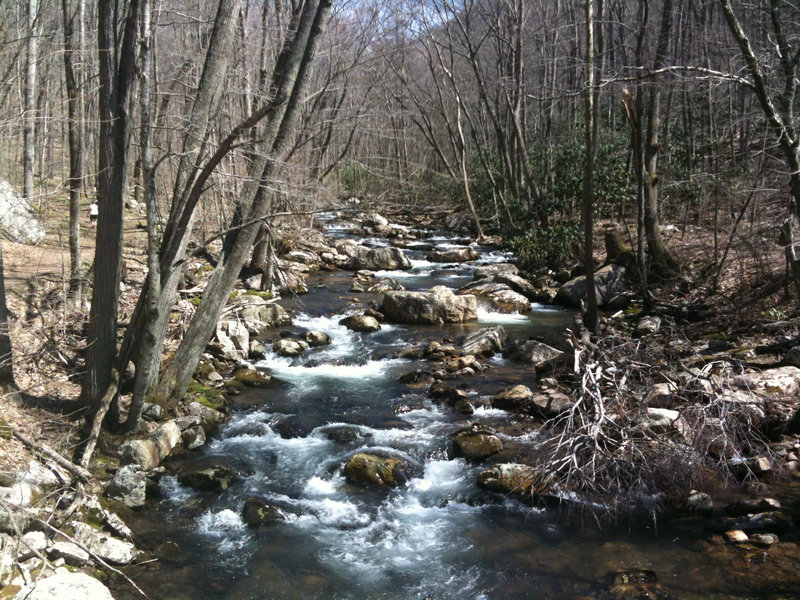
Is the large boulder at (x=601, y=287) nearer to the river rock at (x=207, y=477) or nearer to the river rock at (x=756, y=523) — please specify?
the river rock at (x=756, y=523)

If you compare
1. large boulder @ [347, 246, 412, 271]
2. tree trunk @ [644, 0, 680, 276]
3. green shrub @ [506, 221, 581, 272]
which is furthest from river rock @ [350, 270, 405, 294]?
tree trunk @ [644, 0, 680, 276]

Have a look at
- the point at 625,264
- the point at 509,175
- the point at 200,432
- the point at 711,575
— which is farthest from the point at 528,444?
the point at 509,175

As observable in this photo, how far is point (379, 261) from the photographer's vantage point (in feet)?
59.3

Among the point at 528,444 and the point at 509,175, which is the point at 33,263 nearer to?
the point at 528,444

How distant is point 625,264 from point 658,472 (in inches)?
349

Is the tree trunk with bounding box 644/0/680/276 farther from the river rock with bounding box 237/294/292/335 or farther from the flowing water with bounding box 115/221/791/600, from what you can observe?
the river rock with bounding box 237/294/292/335

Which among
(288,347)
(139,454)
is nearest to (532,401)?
(288,347)

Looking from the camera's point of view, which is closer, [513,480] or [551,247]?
[513,480]

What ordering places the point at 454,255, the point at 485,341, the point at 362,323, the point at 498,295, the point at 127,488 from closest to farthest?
the point at 127,488, the point at 485,341, the point at 362,323, the point at 498,295, the point at 454,255

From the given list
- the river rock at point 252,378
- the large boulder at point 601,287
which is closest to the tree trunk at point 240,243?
the river rock at point 252,378

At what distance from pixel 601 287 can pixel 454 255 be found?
6.50m

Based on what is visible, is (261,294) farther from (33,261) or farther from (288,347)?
(33,261)

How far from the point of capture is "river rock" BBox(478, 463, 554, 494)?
6105 millimetres

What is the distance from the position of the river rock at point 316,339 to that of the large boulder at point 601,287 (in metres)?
5.27
